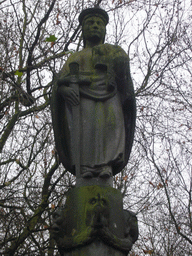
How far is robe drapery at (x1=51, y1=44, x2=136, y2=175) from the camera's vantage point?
13.1 feet

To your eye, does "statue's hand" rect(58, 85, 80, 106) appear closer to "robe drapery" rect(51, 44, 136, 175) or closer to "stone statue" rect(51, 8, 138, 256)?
"stone statue" rect(51, 8, 138, 256)

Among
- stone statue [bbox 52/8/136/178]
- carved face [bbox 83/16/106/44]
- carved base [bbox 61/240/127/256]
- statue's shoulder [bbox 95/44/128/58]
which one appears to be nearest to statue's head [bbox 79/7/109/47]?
carved face [bbox 83/16/106/44]

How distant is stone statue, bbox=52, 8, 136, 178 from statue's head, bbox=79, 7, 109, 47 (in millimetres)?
280

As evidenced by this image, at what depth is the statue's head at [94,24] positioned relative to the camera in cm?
479

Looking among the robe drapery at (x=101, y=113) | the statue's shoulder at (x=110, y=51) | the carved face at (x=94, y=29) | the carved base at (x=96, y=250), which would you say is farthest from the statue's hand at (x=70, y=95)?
the carved base at (x=96, y=250)

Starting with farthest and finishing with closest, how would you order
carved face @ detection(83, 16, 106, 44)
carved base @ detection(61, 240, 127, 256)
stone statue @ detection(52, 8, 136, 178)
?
carved face @ detection(83, 16, 106, 44), stone statue @ detection(52, 8, 136, 178), carved base @ detection(61, 240, 127, 256)

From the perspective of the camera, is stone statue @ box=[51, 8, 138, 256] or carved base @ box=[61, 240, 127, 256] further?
stone statue @ box=[51, 8, 138, 256]

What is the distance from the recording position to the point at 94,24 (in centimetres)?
477

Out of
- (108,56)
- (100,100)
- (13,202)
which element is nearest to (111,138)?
(100,100)

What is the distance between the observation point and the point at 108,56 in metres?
4.39

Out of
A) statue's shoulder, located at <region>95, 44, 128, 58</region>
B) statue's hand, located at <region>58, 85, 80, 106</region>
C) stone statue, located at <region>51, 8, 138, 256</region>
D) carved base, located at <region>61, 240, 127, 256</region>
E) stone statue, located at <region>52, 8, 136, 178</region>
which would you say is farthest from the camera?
statue's shoulder, located at <region>95, 44, 128, 58</region>

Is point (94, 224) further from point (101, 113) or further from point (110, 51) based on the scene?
point (110, 51)

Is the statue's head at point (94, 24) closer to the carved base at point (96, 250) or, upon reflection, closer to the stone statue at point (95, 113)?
the stone statue at point (95, 113)

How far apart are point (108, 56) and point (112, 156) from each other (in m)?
1.28
